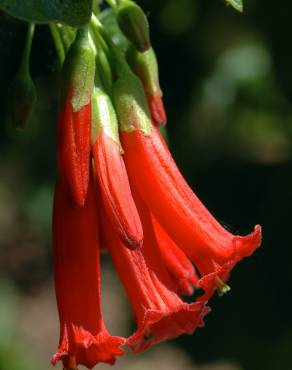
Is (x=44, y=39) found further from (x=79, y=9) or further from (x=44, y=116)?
(x=44, y=116)

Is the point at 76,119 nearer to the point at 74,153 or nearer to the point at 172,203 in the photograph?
the point at 74,153

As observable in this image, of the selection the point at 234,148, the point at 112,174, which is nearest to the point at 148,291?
the point at 112,174

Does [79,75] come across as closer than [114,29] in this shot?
Yes

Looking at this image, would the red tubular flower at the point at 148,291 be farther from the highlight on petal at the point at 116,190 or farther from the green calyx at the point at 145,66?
the green calyx at the point at 145,66

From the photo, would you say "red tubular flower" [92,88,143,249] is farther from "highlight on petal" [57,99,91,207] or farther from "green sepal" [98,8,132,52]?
"green sepal" [98,8,132,52]

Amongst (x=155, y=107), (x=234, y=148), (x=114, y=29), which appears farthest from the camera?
(x=234, y=148)

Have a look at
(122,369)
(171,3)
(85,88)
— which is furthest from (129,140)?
(122,369)

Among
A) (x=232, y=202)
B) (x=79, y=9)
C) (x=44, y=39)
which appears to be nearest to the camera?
(x=79, y=9)
